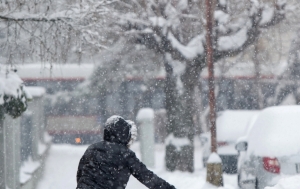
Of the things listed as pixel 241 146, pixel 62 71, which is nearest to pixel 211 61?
pixel 241 146

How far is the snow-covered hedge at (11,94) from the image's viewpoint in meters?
9.80

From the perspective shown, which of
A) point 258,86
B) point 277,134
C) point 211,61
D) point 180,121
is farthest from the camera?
point 258,86

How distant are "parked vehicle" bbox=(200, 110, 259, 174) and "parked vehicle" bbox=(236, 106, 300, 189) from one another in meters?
6.93

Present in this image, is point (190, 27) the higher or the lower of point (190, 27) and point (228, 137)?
the higher

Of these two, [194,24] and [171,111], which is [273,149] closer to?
[194,24]

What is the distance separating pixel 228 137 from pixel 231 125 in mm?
474

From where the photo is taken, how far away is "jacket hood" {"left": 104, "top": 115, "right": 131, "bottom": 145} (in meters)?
5.20

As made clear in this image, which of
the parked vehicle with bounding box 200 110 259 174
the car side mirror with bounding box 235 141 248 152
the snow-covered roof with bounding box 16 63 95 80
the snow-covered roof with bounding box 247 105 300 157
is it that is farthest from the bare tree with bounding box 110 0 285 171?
the snow-covered roof with bounding box 16 63 95 80

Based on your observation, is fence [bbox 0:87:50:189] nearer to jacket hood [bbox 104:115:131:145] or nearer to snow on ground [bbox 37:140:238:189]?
snow on ground [bbox 37:140:238:189]

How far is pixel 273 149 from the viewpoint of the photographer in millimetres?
8578

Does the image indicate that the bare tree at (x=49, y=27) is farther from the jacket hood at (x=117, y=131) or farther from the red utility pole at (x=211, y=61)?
the red utility pole at (x=211, y=61)

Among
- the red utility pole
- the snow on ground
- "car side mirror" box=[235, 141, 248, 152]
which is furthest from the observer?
the red utility pole

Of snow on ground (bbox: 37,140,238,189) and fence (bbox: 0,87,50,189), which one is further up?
fence (bbox: 0,87,50,189)

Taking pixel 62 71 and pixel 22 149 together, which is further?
pixel 62 71
